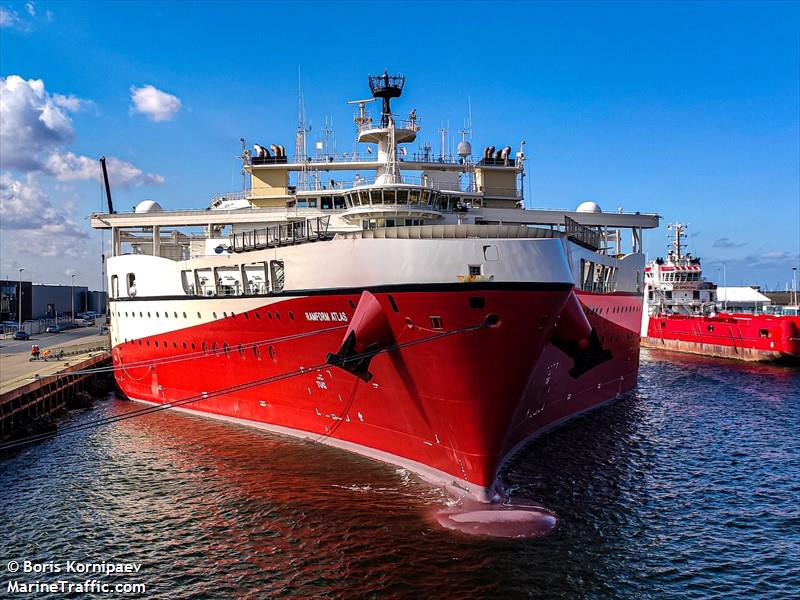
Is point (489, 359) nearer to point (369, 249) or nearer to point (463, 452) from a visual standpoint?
point (463, 452)

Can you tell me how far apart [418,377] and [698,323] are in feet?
146

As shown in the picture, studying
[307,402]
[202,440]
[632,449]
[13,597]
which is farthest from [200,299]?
[632,449]

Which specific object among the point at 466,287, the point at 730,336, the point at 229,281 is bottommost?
the point at 730,336

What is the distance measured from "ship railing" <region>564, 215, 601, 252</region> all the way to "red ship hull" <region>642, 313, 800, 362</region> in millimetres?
29590

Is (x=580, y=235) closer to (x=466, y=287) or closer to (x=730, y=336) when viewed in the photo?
(x=466, y=287)

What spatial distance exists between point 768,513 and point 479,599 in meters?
8.89

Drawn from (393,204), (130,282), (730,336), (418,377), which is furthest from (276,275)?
(730,336)

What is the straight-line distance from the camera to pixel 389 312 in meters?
14.0

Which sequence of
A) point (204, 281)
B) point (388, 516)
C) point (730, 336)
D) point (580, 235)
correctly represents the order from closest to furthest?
point (388, 516), point (580, 235), point (204, 281), point (730, 336)

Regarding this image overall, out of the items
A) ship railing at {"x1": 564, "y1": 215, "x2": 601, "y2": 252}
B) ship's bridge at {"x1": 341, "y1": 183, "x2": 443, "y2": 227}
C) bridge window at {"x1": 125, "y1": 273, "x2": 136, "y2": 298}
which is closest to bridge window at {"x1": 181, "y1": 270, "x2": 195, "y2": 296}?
bridge window at {"x1": 125, "y1": 273, "x2": 136, "y2": 298}

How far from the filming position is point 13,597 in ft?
35.3

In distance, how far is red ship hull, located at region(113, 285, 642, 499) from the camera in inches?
512

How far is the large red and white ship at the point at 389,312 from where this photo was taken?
13.1 metres

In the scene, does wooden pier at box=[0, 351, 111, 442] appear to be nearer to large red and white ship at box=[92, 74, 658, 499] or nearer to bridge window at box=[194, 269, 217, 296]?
large red and white ship at box=[92, 74, 658, 499]
